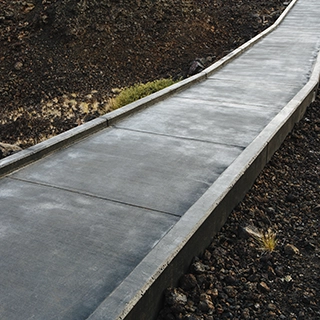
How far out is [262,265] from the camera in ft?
14.4

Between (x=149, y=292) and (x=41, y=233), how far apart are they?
1379 mm

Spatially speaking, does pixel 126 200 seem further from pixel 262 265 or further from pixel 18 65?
pixel 18 65

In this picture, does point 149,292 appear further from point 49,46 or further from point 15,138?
point 49,46

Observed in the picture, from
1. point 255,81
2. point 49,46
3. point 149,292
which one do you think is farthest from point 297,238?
point 49,46

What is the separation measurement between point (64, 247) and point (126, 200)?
1.02 m

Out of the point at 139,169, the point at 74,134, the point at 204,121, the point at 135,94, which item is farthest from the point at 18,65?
the point at 139,169

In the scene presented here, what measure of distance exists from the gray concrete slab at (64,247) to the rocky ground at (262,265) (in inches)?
21.0

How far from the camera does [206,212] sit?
175 inches

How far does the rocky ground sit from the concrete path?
0.64ft

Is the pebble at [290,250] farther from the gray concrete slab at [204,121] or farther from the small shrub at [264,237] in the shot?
the gray concrete slab at [204,121]

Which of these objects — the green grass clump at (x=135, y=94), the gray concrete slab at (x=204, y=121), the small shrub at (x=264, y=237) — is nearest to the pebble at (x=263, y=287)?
the small shrub at (x=264, y=237)

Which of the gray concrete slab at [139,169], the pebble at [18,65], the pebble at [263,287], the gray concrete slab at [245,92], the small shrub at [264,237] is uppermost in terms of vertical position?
the gray concrete slab at [139,169]

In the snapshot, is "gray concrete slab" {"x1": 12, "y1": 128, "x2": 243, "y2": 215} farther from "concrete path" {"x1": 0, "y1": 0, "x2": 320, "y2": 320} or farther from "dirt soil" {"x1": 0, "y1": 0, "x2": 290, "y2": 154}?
"dirt soil" {"x1": 0, "y1": 0, "x2": 290, "y2": 154}

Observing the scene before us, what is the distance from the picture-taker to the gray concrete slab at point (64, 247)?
3461 millimetres
